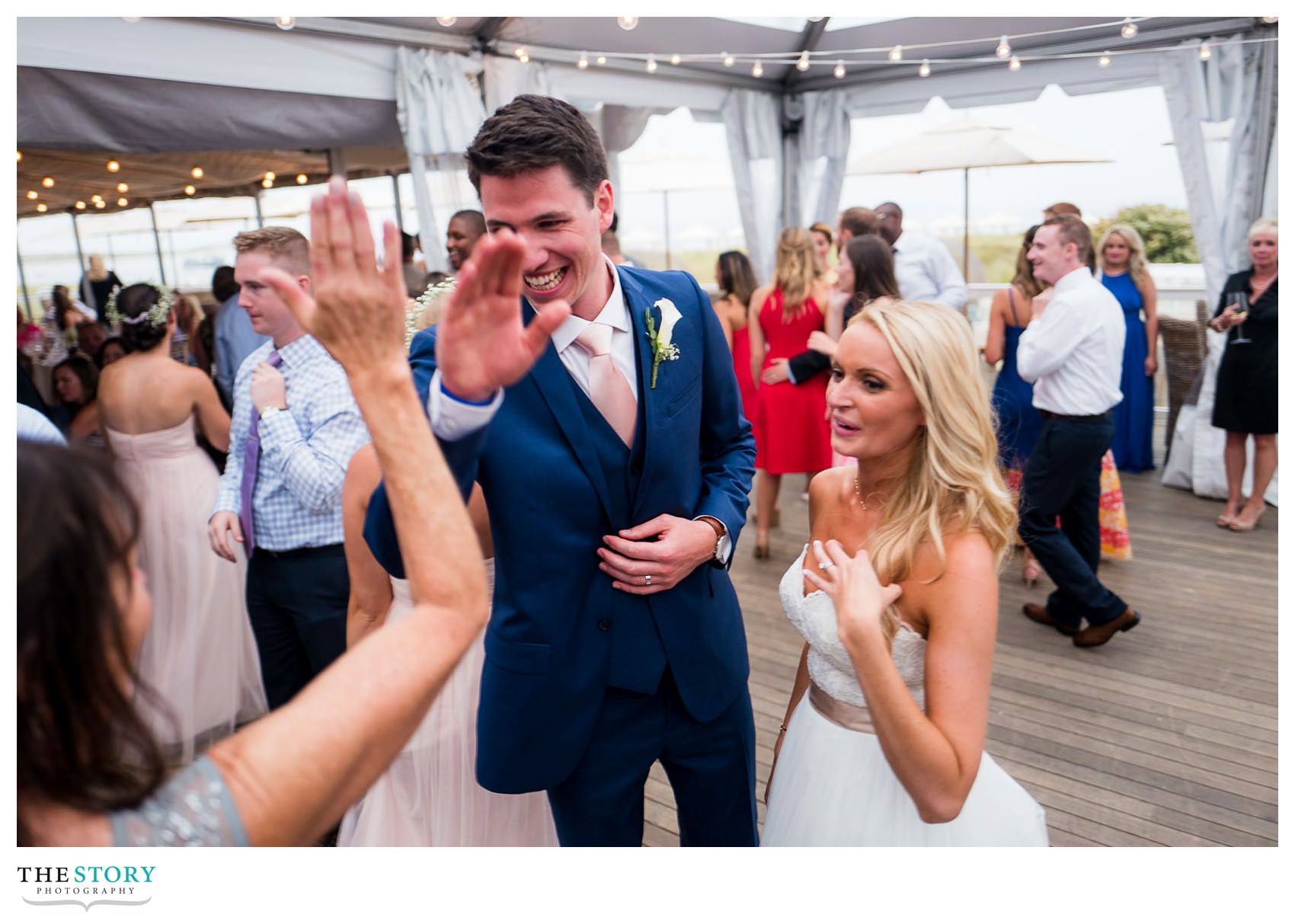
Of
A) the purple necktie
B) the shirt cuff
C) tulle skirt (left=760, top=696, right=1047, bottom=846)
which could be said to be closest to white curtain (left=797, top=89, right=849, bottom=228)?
the purple necktie

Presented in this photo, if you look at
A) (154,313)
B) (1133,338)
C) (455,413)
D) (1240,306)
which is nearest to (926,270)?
(1240,306)

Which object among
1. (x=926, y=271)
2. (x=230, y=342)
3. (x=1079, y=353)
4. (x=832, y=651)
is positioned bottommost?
(x=832, y=651)

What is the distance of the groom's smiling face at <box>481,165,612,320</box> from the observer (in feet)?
4.45

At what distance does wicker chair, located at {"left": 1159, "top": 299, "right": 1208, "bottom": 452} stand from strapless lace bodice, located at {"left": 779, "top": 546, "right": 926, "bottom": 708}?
17.7ft

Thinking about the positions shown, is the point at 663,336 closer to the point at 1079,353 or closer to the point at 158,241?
the point at 1079,353

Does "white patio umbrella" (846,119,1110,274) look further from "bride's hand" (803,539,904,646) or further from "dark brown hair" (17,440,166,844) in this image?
"dark brown hair" (17,440,166,844)

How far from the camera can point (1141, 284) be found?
565cm

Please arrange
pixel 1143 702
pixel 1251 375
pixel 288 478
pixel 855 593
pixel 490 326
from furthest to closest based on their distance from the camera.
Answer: pixel 1251 375, pixel 1143 702, pixel 288 478, pixel 855 593, pixel 490 326

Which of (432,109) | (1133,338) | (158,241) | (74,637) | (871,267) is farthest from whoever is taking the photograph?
(158,241)

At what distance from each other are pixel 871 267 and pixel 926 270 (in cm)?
121

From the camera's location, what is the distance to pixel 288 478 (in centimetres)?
223

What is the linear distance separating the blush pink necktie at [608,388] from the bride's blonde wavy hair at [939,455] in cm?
42

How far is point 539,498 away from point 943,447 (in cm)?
64

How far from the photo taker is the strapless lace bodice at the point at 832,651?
141cm
